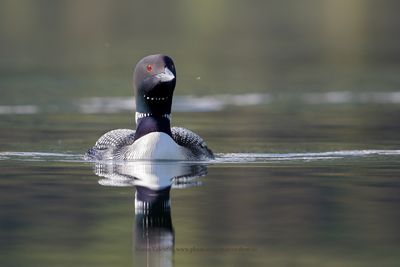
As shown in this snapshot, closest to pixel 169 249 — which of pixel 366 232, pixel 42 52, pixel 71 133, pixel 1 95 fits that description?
pixel 366 232

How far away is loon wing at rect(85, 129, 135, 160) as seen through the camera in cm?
1480

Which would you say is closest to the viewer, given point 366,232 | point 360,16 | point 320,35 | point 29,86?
point 366,232

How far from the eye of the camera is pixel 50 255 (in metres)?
9.30

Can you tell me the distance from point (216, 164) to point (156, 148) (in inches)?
31.5

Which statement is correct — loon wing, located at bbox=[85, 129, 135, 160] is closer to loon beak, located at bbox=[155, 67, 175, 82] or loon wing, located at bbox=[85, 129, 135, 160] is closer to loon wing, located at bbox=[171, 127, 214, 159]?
loon wing, located at bbox=[171, 127, 214, 159]

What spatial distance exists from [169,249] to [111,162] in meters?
5.24

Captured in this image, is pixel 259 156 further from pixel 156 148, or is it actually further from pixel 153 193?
pixel 153 193

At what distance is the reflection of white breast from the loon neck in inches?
1.9

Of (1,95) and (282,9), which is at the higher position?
(282,9)

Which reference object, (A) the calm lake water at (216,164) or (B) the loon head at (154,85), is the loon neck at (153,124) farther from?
(A) the calm lake water at (216,164)

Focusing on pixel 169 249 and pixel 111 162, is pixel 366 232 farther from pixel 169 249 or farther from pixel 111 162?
pixel 111 162

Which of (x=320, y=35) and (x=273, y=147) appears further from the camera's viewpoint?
(x=320, y=35)

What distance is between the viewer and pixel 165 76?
1406cm

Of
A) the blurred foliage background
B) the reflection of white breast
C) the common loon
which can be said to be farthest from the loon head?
the blurred foliage background
